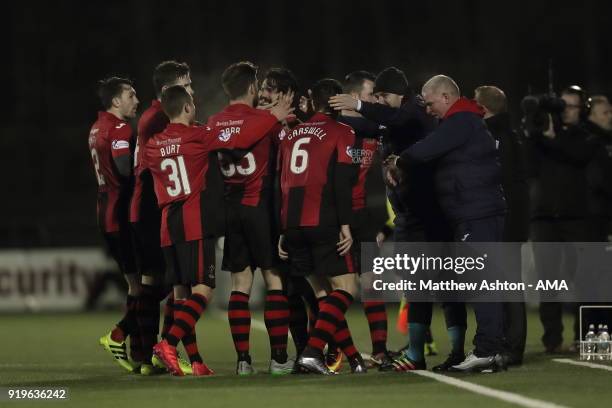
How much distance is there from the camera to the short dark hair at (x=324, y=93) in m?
9.37

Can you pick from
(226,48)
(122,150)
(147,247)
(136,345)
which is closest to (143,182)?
(122,150)

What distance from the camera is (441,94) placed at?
9.17m

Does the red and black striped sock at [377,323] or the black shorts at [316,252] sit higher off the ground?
the black shorts at [316,252]

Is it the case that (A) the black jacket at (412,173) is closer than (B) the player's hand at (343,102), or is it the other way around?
(B) the player's hand at (343,102)

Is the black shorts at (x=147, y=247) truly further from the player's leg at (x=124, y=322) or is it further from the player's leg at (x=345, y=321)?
the player's leg at (x=345, y=321)

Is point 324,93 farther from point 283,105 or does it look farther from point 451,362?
point 451,362

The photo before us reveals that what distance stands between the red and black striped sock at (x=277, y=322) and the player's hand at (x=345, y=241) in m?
0.56

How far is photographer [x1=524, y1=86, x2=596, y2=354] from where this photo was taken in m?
11.5

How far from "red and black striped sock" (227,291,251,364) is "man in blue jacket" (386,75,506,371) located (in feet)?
4.68

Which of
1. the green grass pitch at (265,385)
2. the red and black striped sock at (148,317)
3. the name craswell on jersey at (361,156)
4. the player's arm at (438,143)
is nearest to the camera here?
the green grass pitch at (265,385)

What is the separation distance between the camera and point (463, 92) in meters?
26.4

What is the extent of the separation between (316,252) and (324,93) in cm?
110

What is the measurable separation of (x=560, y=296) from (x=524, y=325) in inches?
59.4

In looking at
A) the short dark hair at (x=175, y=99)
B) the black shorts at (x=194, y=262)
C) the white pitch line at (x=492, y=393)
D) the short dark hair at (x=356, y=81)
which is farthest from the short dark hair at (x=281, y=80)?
the white pitch line at (x=492, y=393)
